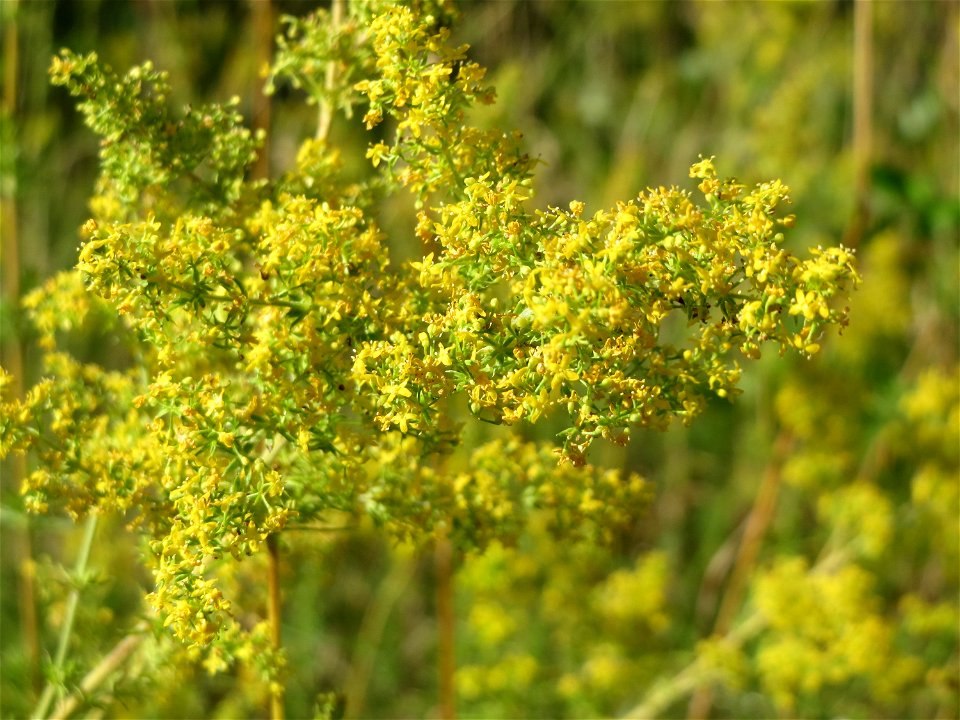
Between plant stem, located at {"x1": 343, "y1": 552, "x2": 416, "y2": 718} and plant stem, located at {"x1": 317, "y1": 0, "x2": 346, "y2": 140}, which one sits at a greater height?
plant stem, located at {"x1": 317, "y1": 0, "x2": 346, "y2": 140}

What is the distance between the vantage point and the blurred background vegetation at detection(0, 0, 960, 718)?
2.28 meters

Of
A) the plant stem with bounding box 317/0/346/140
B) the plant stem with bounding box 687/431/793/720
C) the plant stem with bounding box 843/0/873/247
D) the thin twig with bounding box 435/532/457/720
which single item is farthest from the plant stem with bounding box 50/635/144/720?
the plant stem with bounding box 843/0/873/247

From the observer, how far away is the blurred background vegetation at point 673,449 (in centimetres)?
228

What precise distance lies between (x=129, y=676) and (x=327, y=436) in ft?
1.98

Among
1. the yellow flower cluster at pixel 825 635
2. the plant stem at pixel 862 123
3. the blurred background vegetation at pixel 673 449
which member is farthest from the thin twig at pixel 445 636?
the plant stem at pixel 862 123

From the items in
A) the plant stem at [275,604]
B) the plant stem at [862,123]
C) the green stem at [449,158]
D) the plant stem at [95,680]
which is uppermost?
the plant stem at [862,123]

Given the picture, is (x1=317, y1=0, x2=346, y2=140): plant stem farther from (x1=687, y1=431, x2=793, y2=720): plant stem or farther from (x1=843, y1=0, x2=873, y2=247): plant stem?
(x1=687, y1=431, x2=793, y2=720): plant stem

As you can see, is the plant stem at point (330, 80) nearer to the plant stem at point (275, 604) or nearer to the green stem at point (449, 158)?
the green stem at point (449, 158)

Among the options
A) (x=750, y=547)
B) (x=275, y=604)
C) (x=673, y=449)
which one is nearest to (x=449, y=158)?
(x=275, y=604)

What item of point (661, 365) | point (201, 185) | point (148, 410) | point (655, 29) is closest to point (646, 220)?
point (661, 365)

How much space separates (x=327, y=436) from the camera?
1.11 metres

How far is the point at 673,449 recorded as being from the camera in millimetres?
3836

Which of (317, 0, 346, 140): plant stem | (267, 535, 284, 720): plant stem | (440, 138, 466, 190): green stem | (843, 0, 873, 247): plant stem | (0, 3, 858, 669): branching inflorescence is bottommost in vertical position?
(267, 535, 284, 720): plant stem

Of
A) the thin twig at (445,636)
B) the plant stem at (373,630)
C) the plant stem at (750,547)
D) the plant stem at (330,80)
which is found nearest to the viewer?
the plant stem at (330,80)
